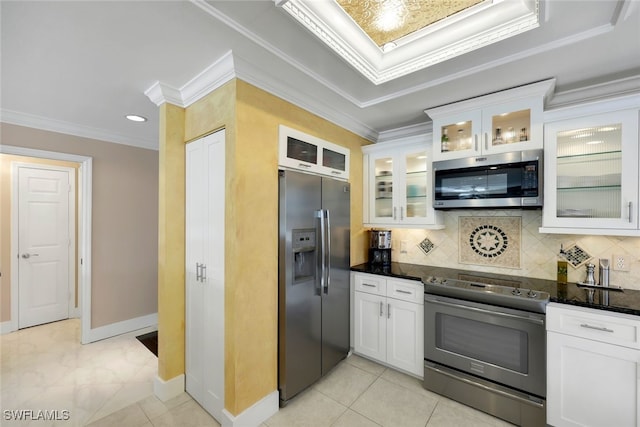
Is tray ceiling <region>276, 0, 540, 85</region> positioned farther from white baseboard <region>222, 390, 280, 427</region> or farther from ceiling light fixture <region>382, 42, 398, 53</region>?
white baseboard <region>222, 390, 280, 427</region>

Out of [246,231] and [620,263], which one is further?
[620,263]

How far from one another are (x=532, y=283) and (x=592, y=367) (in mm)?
688

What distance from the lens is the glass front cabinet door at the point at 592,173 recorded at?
1.89m

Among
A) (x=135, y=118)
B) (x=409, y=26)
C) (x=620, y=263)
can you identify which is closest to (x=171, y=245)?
(x=135, y=118)

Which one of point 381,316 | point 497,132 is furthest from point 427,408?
point 497,132

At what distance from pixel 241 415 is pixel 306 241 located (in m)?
1.31

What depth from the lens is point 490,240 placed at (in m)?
2.68

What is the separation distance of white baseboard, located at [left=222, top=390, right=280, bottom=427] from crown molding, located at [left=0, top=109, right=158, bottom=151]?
3.45 meters

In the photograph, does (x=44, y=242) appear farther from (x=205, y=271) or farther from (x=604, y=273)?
(x=604, y=273)

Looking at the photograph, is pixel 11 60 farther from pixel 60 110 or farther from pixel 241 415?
pixel 241 415

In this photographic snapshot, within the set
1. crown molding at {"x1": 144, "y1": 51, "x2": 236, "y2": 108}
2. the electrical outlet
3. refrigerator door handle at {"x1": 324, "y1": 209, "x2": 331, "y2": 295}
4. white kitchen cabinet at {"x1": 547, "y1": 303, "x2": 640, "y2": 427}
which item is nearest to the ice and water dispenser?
refrigerator door handle at {"x1": 324, "y1": 209, "x2": 331, "y2": 295}

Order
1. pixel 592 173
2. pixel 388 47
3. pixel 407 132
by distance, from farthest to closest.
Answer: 1. pixel 407 132
2. pixel 592 173
3. pixel 388 47

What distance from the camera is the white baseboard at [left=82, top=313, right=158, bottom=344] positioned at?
327 centimetres

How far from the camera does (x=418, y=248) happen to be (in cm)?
313
